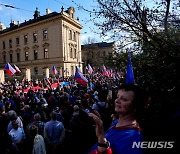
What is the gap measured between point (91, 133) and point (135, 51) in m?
2.84

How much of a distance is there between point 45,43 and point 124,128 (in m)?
48.0

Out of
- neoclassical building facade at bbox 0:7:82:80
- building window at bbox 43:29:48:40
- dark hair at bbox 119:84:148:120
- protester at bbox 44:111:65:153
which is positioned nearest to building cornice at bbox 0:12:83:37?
neoclassical building facade at bbox 0:7:82:80

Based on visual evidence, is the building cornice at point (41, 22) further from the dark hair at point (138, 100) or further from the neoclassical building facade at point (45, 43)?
the dark hair at point (138, 100)

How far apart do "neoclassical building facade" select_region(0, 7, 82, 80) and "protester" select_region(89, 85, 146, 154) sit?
40.8m

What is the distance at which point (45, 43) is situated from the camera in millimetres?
47906

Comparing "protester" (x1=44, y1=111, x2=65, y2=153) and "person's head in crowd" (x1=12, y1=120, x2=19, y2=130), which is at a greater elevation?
"person's head in crowd" (x1=12, y1=120, x2=19, y2=130)

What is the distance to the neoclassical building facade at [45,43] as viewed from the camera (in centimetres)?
4550

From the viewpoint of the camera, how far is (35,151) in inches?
177

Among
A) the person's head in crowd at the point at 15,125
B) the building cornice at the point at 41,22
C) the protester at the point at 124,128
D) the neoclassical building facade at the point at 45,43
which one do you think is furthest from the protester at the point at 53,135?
the building cornice at the point at 41,22

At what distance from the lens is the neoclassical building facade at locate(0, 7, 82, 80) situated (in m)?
45.5

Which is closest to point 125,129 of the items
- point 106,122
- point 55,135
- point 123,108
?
point 123,108

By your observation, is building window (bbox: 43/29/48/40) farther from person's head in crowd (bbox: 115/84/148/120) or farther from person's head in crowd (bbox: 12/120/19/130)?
person's head in crowd (bbox: 115/84/148/120)

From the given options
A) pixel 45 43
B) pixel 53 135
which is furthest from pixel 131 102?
pixel 45 43

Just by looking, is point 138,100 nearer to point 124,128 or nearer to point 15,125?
point 124,128
